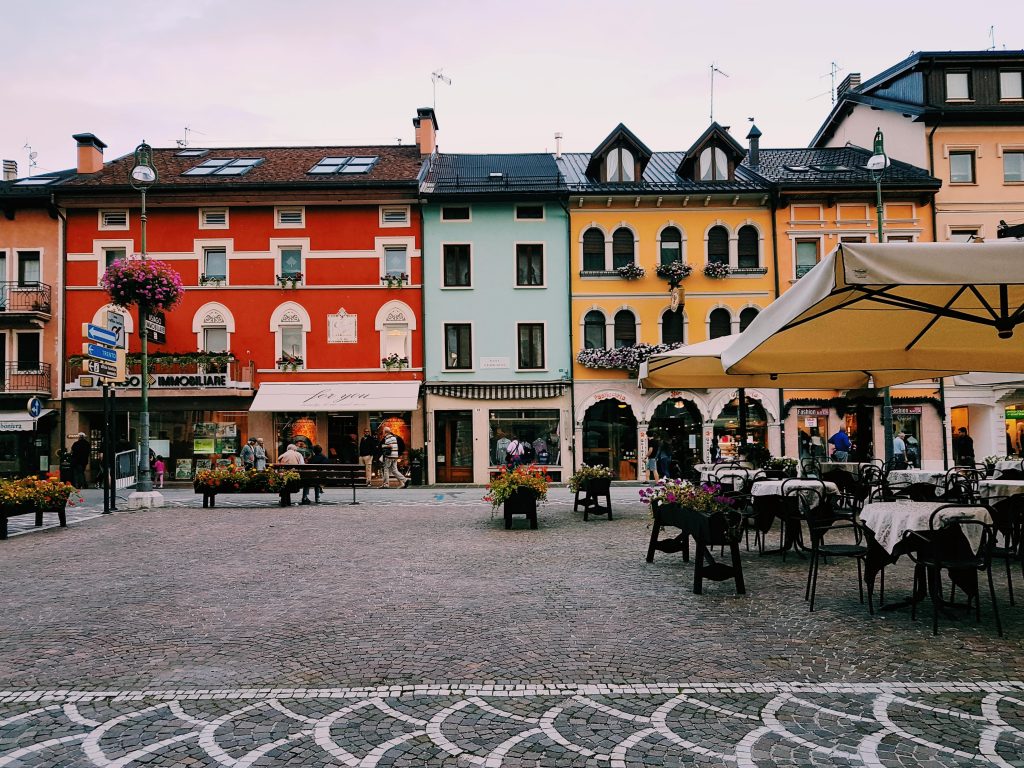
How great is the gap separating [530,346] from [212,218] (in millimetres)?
12793

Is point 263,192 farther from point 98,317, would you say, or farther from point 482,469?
point 482,469

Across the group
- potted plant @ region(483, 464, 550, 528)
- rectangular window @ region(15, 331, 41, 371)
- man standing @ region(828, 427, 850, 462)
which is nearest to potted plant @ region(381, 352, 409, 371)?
rectangular window @ region(15, 331, 41, 371)

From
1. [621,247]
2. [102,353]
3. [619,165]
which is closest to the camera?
[102,353]

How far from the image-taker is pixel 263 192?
26219 millimetres

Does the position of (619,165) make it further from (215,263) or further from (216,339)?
(216,339)

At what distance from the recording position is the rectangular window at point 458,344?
2664cm

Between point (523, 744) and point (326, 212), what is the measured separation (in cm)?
2529

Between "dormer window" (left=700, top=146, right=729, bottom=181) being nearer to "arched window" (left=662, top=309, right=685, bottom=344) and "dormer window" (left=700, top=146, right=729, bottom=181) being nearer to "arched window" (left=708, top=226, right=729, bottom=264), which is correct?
"arched window" (left=708, top=226, right=729, bottom=264)

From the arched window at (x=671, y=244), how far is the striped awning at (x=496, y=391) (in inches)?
247

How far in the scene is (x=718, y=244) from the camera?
88.1 feet

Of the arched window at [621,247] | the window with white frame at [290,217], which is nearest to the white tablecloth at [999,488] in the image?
the arched window at [621,247]

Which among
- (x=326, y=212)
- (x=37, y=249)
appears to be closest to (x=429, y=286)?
(x=326, y=212)

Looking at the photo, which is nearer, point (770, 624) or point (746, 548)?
point (770, 624)

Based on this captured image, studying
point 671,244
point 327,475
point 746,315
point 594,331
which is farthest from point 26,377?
point 746,315
